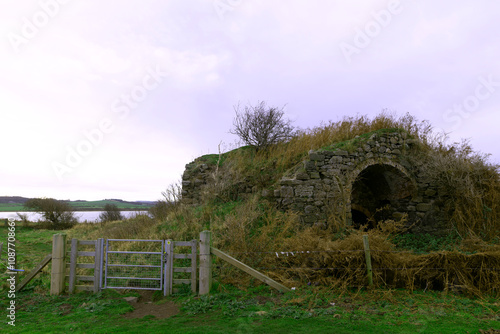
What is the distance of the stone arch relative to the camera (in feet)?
A: 37.4

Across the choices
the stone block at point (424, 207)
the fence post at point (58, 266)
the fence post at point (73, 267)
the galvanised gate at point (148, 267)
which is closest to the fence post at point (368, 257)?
the galvanised gate at point (148, 267)

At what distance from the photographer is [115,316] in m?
5.68

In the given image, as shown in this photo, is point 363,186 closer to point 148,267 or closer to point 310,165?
point 310,165

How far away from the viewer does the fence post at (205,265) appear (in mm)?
6633

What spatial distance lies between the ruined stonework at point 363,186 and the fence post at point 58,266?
259 inches

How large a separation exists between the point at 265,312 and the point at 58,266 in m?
4.83

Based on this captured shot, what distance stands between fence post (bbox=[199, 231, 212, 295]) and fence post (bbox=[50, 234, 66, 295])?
321 centimetres

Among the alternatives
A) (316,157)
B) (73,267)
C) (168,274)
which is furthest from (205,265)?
(316,157)

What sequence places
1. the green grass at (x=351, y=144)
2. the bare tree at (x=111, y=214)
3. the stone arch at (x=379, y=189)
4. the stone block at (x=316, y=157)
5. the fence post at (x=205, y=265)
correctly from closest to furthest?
the fence post at (x=205, y=265)
the stone block at (x=316, y=157)
the green grass at (x=351, y=144)
the stone arch at (x=379, y=189)
the bare tree at (x=111, y=214)

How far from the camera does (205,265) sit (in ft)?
22.0

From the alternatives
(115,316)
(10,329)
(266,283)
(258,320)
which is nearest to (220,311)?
(258,320)

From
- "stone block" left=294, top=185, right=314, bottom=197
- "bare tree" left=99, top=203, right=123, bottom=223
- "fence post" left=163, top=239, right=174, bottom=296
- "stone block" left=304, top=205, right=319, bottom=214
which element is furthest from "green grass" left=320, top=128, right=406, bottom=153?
"bare tree" left=99, top=203, right=123, bottom=223

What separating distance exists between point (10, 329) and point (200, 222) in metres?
5.91

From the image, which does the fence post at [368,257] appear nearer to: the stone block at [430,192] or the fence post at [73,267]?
the fence post at [73,267]
